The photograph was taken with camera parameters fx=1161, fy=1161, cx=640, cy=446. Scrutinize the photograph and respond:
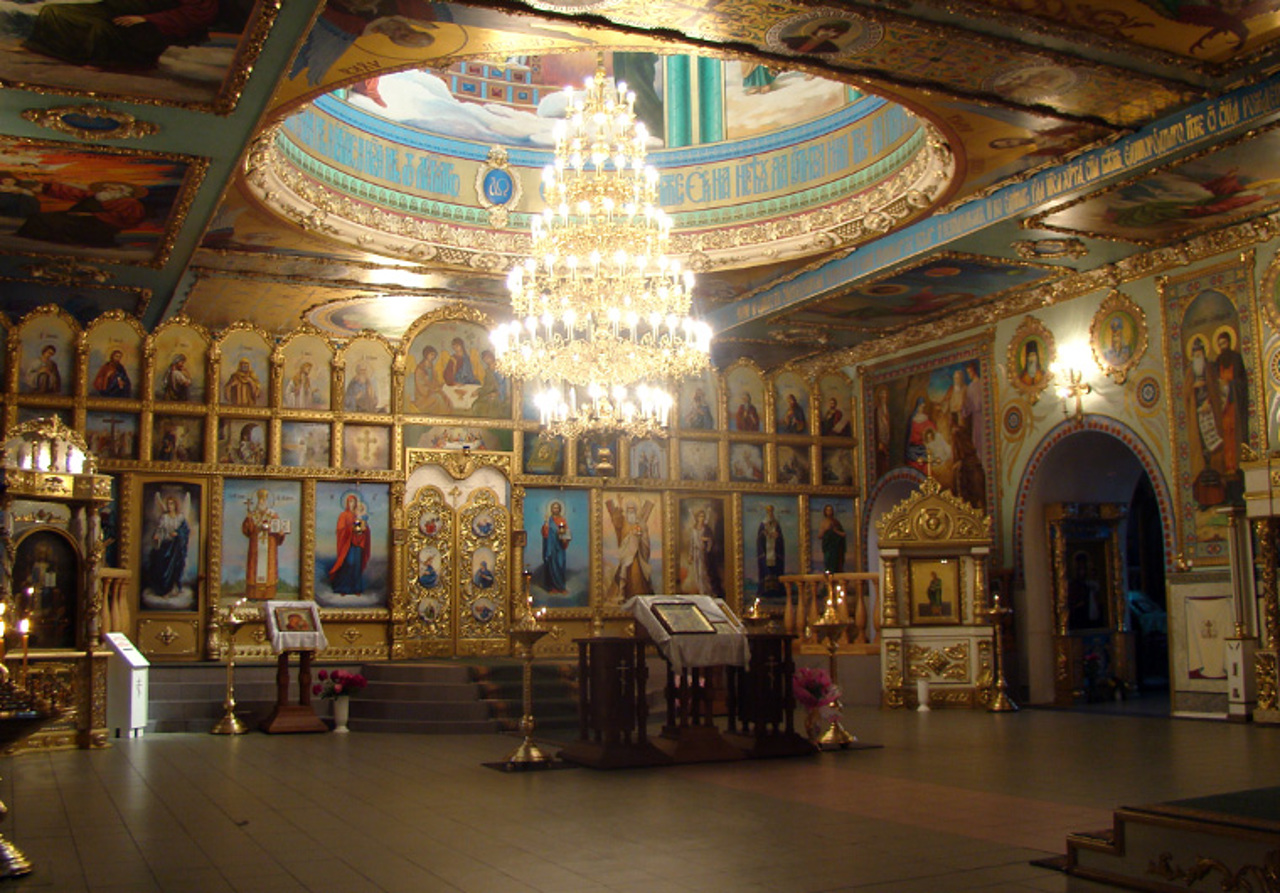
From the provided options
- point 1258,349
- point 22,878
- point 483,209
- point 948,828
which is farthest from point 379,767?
point 1258,349

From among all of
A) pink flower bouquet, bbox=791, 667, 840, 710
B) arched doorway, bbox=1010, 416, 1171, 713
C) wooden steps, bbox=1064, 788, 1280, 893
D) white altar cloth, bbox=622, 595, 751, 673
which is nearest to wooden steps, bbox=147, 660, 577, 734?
white altar cloth, bbox=622, 595, 751, 673

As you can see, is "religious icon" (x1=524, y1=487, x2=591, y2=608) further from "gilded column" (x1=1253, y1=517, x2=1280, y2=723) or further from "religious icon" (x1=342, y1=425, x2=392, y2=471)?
"gilded column" (x1=1253, y1=517, x2=1280, y2=723)

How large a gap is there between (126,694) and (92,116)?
6163 mm

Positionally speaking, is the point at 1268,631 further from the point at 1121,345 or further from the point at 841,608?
the point at 841,608

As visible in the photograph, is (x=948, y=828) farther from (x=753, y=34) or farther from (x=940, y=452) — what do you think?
(x=940, y=452)

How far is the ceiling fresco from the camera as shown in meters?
9.27

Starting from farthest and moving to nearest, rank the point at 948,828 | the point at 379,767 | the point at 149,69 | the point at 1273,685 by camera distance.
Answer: the point at 1273,685, the point at 379,767, the point at 149,69, the point at 948,828

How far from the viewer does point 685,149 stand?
1727cm

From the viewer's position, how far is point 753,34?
940 centimetres

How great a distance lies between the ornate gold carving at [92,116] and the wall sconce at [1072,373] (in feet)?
37.5

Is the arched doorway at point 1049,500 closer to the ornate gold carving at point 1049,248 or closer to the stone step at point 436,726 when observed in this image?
the ornate gold carving at point 1049,248

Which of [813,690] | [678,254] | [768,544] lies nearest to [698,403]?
[768,544]

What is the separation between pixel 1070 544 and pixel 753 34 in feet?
33.0

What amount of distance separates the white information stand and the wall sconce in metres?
11.9
